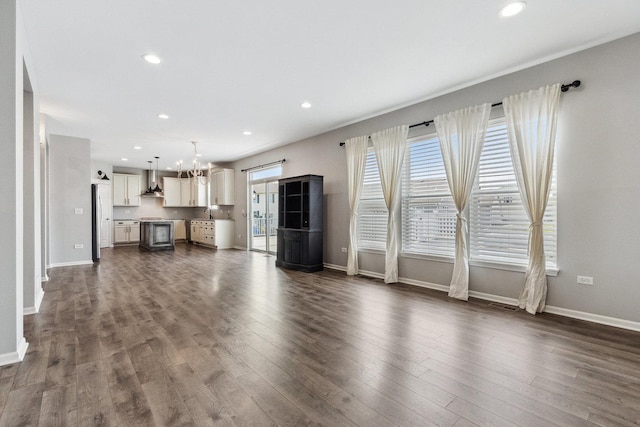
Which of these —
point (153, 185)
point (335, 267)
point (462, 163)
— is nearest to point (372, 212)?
point (335, 267)

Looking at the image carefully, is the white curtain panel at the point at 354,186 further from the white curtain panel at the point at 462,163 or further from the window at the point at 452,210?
the white curtain panel at the point at 462,163

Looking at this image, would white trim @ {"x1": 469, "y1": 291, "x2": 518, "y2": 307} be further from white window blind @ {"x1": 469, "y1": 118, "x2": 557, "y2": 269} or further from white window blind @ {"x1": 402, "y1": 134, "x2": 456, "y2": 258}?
white window blind @ {"x1": 402, "y1": 134, "x2": 456, "y2": 258}

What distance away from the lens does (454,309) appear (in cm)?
355

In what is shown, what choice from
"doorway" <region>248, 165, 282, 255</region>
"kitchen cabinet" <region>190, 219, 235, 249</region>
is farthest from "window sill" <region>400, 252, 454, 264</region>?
"kitchen cabinet" <region>190, 219, 235, 249</region>

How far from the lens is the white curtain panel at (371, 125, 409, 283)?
15.8 feet

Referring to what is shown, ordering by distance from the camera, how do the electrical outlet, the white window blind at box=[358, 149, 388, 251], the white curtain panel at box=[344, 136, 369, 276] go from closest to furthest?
the electrical outlet → the white window blind at box=[358, 149, 388, 251] → the white curtain panel at box=[344, 136, 369, 276]

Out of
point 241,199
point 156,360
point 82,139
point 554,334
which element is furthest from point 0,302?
point 241,199

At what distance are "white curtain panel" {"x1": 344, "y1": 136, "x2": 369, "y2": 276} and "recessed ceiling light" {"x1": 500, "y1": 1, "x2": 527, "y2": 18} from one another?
2.96 meters

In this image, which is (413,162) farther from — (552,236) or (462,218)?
(552,236)

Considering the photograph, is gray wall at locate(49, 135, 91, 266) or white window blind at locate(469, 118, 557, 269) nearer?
white window blind at locate(469, 118, 557, 269)

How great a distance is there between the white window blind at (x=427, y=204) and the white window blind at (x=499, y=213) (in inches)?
14.1

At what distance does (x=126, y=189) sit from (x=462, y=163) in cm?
1125

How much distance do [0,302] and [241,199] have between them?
7.34 metres

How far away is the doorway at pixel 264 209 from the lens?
8320mm
